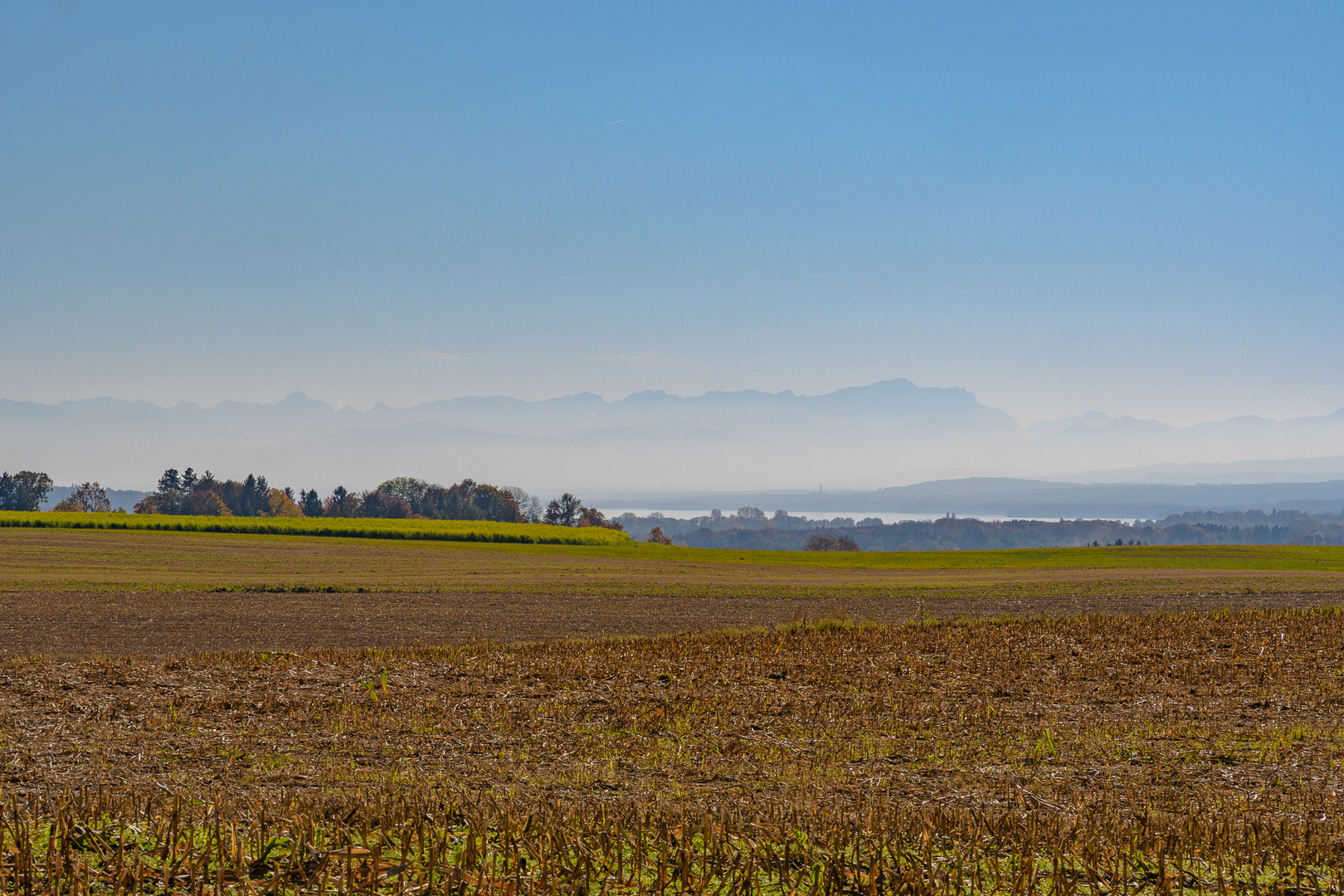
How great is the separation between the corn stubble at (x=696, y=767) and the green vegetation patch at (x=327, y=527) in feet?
262

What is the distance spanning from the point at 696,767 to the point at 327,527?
97758 mm

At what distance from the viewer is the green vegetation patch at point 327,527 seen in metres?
93.6

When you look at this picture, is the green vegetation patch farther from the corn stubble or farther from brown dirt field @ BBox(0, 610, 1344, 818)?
brown dirt field @ BBox(0, 610, 1344, 818)

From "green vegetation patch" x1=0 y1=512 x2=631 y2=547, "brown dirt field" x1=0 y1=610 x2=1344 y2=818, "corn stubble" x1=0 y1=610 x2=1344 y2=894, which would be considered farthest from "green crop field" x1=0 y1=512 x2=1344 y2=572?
"corn stubble" x1=0 y1=610 x2=1344 y2=894

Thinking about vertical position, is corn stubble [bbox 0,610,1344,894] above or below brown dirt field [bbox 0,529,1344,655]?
above

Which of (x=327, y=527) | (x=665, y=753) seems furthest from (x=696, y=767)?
(x=327, y=527)

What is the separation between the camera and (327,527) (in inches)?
3937

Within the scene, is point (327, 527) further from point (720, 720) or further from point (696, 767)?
point (696, 767)

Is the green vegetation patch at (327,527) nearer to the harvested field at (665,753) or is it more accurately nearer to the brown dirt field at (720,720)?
the harvested field at (665,753)

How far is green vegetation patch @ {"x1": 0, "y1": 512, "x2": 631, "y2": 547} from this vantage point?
9356 cm

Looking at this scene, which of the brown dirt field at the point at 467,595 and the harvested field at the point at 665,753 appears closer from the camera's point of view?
the harvested field at the point at 665,753

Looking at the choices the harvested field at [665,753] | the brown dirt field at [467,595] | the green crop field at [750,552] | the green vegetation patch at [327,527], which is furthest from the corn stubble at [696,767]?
the green vegetation patch at [327,527]

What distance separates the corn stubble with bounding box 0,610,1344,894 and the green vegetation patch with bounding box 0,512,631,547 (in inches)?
3142

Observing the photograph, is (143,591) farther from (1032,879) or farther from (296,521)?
(296,521)
